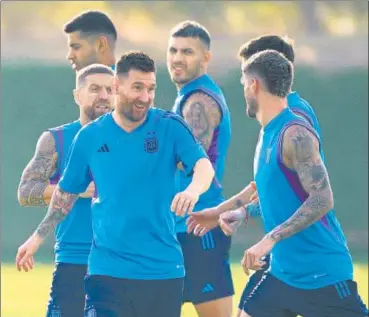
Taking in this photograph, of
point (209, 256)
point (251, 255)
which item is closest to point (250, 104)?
point (251, 255)

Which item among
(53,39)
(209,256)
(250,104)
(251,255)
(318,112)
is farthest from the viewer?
(53,39)

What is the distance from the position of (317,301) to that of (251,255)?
21.2 inches

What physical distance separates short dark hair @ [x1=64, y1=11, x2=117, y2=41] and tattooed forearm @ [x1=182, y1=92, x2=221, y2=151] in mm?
975

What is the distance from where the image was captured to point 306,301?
723 cm

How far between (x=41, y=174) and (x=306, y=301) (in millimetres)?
1769

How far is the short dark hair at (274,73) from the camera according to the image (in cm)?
736

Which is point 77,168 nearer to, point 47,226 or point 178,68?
point 47,226

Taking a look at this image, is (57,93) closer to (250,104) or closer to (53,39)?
(53,39)

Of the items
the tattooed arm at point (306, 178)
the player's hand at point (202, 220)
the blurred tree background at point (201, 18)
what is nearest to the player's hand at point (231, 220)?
the player's hand at point (202, 220)

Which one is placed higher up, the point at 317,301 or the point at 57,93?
the point at 57,93

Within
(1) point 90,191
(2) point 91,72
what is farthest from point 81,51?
(1) point 90,191

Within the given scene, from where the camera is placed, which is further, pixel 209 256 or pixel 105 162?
pixel 209 256

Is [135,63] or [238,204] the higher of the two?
[135,63]

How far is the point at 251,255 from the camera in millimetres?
6859
